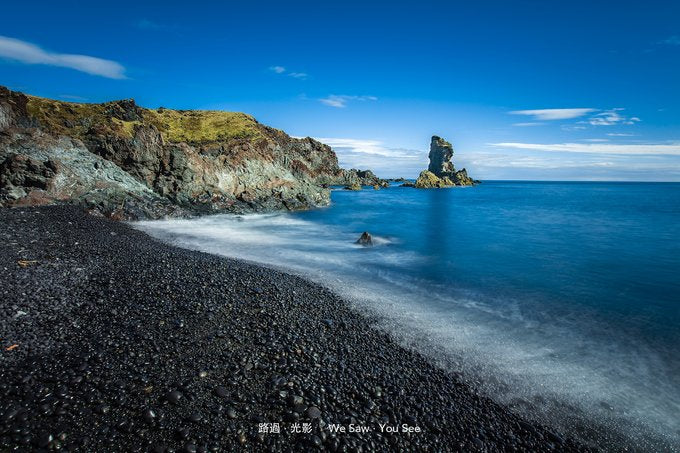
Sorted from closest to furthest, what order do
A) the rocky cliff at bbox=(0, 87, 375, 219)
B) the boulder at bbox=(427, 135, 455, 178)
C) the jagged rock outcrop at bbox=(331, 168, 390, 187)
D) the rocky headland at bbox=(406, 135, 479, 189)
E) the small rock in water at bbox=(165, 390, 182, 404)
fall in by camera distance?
the small rock in water at bbox=(165, 390, 182, 404) < the rocky cliff at bbox=(0, 87, 375, 219) < the jagged rock outcrop at bbox=(331, 168, 390, 187) < the rocky headland at bbox=(406, 135, 479, 189) < the boulder at bbox=(427, 135, 455, 178)

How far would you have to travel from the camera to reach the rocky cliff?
2753 centimetres

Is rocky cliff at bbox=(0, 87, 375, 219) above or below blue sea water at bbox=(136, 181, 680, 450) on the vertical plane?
above

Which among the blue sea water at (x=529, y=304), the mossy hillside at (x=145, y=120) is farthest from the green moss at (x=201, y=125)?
the blue sea water at (x=529, y=304)

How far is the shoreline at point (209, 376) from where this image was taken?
5953 millimetres

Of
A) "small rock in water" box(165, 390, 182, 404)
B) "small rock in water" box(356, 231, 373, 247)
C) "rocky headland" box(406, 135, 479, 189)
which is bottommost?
"small rock in water" box(356, 231, 373, 247)

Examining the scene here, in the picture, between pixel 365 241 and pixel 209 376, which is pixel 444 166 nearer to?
pixel 365 241

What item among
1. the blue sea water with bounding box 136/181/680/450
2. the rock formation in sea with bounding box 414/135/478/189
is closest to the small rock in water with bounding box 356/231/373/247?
the blue sea water with bounding box 136/181/680/450

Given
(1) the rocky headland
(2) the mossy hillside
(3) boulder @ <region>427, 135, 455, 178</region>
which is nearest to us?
(2) the mossy hillside

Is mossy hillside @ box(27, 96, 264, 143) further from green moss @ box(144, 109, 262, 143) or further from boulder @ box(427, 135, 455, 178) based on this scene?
boulder @ box(427, 135, 455, 178)

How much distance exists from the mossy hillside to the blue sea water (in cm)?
2975

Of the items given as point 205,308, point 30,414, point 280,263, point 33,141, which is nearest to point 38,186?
point 33,141

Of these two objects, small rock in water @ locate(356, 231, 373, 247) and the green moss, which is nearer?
small rock in water @ locate(356, 231, 373, 247)

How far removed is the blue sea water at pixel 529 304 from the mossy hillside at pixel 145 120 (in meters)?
29.8

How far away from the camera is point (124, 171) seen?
36.2 metres
